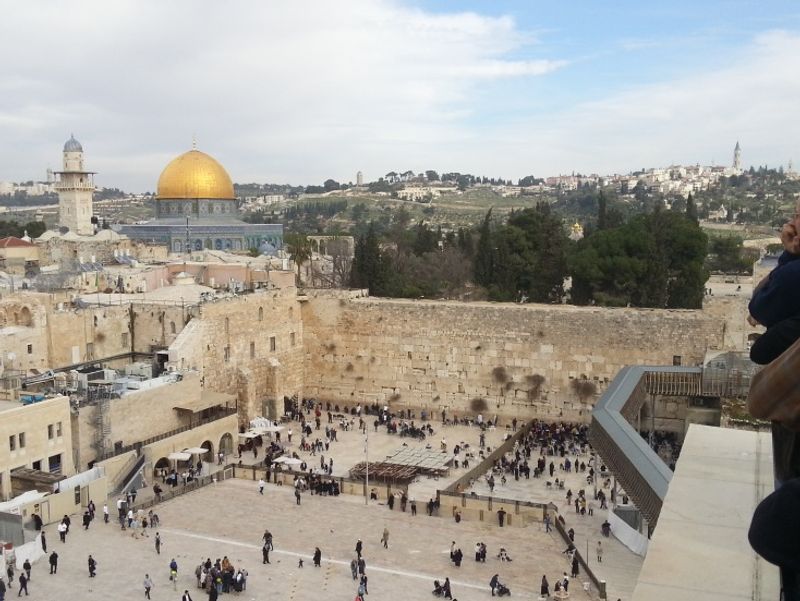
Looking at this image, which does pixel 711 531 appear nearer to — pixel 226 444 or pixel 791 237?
pixel 791 237

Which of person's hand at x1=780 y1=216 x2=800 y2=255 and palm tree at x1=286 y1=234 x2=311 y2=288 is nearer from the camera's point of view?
person's hand at x1=780 y1=216 x2=800 y2=255

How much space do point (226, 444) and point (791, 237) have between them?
74.7 feet

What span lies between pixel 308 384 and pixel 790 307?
Answer: 1104 inches

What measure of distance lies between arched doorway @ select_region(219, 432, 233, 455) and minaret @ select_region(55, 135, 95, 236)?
2813cm

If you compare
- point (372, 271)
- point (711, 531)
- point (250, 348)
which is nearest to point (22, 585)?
point (711, 531)

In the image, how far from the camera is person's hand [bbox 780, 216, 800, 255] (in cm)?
217

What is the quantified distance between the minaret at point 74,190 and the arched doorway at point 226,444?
2813 cm

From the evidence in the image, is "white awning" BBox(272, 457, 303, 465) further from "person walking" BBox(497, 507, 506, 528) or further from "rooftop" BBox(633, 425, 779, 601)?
"rooftop" BBox(633, 425, 779, 601)

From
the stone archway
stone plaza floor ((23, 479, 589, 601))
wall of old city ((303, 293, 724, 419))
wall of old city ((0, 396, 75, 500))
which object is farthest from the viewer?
wall of old city ((303, 293, 724, 419))

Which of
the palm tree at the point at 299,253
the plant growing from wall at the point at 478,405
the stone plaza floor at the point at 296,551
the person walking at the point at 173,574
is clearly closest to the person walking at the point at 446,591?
the stone plaza floor at the point at 296,551

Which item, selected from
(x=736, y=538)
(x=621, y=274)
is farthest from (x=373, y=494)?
(x=736, y=538)

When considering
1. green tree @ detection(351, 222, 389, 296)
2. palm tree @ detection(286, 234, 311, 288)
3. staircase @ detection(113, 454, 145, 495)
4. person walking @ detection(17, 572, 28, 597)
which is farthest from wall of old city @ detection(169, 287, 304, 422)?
palm tree @ detection(286, 234, 311, 288)

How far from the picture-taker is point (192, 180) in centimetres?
4581

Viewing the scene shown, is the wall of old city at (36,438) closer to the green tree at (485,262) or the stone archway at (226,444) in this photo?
the stone archway at (226,444)
